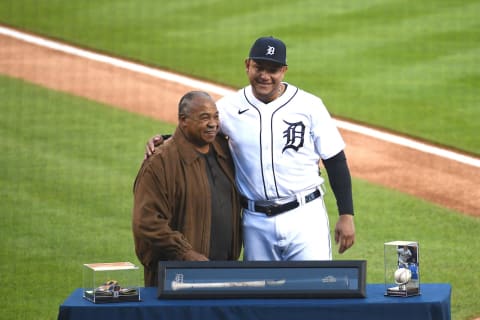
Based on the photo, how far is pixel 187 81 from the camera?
13617mm

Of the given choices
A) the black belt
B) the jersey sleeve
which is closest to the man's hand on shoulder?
the black belt

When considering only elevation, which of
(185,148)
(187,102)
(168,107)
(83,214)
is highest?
(168,107)

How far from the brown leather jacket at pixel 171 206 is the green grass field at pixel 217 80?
7.29 ft

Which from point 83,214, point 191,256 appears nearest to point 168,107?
point 83,214

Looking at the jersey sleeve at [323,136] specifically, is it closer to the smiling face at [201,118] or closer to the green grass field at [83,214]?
the smiling face at [201,118]

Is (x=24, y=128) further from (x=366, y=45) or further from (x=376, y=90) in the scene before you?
(x=366, y=45)

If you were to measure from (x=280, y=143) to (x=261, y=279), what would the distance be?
102cm

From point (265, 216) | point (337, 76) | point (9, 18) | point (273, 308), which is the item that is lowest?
point (273, 308)

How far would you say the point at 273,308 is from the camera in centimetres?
469

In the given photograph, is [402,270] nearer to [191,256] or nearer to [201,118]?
[191,256]

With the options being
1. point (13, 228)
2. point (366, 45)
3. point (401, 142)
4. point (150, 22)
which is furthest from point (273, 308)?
point (150, 22)

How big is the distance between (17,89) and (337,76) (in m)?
4.13

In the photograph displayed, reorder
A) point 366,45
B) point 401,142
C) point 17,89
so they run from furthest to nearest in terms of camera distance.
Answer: point 366,45 → point 17,89 → point 401,142

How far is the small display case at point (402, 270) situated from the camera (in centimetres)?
483
